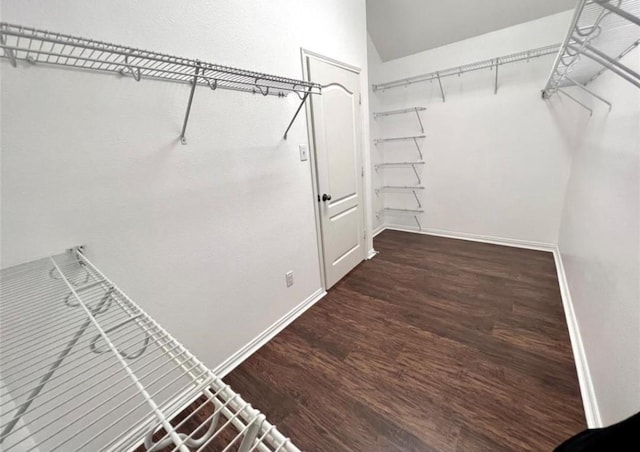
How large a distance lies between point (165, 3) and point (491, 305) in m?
2.97

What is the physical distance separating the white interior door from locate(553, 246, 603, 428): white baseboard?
5.95 ft

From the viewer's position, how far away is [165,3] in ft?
4.31

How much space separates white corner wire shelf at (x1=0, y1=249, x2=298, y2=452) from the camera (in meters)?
0.53

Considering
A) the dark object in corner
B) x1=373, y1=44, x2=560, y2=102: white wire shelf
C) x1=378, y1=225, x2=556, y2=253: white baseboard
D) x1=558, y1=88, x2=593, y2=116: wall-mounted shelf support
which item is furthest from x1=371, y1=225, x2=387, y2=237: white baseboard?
the dark object in corner

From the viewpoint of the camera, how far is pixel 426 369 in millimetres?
1722

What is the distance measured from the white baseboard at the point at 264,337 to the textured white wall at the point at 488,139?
2.37 meters

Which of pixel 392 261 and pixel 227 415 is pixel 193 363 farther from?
pixel 392 261

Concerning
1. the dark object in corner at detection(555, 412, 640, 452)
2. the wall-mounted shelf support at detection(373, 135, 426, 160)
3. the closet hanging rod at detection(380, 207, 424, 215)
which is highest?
the wall-mounted shelf support at detection(373, 135, 426, 160)

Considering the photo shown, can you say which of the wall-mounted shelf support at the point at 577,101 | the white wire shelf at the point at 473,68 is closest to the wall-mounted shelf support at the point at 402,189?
the white wire shelf at the point at 473,68

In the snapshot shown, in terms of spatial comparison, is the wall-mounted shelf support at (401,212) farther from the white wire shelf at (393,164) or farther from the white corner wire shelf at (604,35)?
the white corner wire shelf at (604,35)

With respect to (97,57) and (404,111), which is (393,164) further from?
(97,57)

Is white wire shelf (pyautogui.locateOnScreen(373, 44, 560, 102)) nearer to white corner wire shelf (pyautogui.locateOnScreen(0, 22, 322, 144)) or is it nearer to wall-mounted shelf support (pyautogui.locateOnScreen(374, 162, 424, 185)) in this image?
wall-mounted shelf support (pyautogui.locateOnScreen(374, 162, 424, 185))

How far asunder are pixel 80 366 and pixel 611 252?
8.36 ft

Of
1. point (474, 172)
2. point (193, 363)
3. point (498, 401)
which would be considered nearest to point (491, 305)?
point (498, 401)
